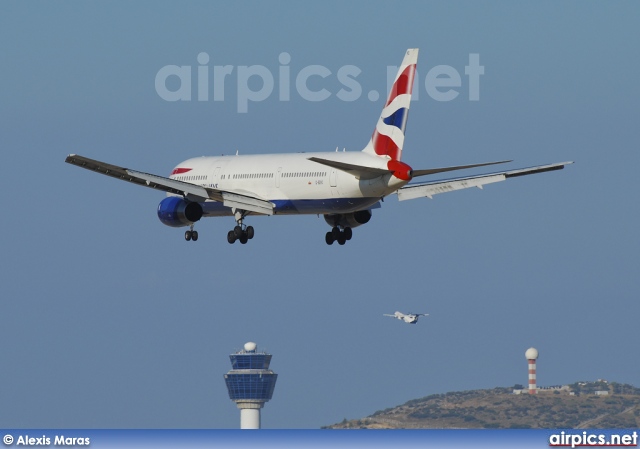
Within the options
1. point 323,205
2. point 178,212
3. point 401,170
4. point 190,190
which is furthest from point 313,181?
point 178,212

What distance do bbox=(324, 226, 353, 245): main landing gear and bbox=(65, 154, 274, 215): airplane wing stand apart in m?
6.03

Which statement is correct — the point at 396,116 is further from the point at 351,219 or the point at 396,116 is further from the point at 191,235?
the point at 191,235

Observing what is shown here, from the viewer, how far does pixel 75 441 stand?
101062 mm

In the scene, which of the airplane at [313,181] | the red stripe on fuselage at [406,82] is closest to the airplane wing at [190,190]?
the airplane at [313,181]

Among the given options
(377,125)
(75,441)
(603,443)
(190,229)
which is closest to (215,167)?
(190,229)

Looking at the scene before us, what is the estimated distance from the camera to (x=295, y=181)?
349ft

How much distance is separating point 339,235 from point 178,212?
10953 mm

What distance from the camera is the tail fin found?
103m

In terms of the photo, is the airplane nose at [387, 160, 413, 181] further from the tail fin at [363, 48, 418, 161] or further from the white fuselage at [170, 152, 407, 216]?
the tail fin at [363, 48, 418, 161]

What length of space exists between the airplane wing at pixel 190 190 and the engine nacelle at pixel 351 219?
5.98 meters

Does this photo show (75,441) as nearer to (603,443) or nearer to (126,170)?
(126,170)

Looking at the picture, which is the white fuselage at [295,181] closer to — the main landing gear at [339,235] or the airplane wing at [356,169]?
the airplane wing at [356,169]

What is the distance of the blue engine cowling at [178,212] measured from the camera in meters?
111

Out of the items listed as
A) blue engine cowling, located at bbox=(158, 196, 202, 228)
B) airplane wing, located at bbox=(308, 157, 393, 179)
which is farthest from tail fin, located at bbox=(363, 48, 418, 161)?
blue engine cowling, located at bbox=(158, 196, 202, 228)
